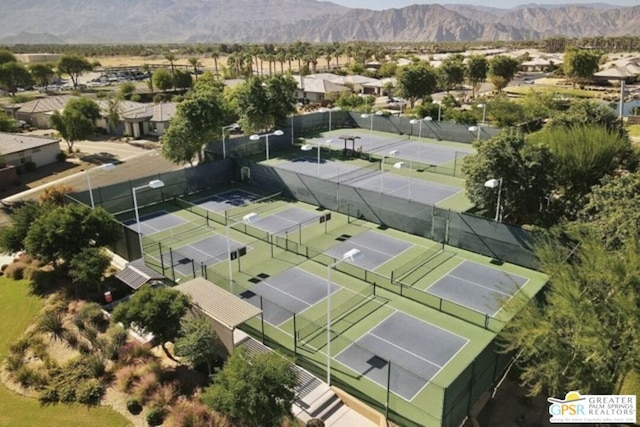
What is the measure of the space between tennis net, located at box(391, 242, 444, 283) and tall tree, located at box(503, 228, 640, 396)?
8.68 meters

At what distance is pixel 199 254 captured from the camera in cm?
2670

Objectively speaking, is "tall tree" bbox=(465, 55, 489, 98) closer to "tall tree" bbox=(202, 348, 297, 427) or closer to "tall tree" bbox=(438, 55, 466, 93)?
"tall tree" bbox=(438, 55, 466, 93)

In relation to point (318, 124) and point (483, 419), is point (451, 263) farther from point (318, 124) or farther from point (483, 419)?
point (318, 124)

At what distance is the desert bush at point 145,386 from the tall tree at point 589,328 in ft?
40.6

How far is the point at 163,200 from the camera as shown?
3466 cm

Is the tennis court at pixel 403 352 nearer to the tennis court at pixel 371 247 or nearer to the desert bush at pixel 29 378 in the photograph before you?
the tennis court at pixel 371 247

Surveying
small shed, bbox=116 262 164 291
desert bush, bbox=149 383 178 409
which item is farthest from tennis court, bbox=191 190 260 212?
desert bush, bbox=149 383 178 409

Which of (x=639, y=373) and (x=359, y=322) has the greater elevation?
(x=639, y=373)

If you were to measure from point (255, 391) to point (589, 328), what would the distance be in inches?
376

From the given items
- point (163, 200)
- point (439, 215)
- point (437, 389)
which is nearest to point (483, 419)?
point (437, 389)

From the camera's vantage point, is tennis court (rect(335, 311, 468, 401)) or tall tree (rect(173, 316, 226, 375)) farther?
tennis court (rect(335, 311, 468, 401))

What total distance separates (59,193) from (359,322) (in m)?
21.2

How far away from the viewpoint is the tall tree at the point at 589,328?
44.5 feet

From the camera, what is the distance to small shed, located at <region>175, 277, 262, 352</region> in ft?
57.6
